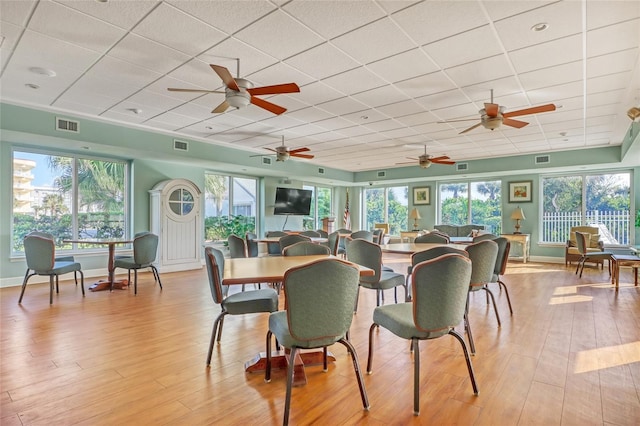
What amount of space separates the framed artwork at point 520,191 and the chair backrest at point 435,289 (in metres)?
8.60

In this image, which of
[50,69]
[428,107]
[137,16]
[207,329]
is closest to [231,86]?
[137,16]

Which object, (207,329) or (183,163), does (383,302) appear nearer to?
(207,329)

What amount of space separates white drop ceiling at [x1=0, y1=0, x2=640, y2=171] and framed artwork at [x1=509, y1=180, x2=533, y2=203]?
11.3 feet

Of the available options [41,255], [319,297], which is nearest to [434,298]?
[319,297]

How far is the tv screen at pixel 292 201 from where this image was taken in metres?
10.0

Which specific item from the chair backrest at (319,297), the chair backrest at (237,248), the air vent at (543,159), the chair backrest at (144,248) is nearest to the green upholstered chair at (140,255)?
the chair backrest at (144,248)

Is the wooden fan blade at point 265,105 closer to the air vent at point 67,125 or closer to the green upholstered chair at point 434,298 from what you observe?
the green upholstered chair at point 434,298

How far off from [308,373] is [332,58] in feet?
9.64

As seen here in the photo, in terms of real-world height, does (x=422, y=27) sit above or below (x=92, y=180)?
above

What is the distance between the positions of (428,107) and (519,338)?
3242 mm

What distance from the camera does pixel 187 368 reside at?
2.72 meters

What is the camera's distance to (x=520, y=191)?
9.43 metres

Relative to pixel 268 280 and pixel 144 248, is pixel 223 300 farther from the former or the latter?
pixel 144 248

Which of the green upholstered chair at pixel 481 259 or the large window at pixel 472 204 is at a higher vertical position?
the large window at pixel 472 204
